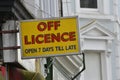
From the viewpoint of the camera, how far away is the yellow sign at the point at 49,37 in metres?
15.9

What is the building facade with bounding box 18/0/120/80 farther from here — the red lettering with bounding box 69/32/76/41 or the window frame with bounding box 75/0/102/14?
the red lettering with bounding box 69/32/76/41

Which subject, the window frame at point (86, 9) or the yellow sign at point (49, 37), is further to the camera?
the window frame at point (86, 9)

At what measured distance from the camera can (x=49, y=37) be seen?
52.9 ft

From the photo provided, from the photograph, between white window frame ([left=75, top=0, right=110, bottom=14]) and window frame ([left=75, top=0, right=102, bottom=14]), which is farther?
white window frame ([left=75, top=0, right=110, bottom=14])

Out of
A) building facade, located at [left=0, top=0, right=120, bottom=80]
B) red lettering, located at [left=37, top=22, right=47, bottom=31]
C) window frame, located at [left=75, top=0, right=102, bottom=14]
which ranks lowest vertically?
building facade, located at [left=0, top=0, right=120, bottom=80]

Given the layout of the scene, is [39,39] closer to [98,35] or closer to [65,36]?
[65,36]

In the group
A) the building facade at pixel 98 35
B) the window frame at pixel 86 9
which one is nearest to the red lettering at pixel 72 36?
the building facade at pixel 98 35

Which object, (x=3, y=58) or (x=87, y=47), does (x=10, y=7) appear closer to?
(x=3, y=58)

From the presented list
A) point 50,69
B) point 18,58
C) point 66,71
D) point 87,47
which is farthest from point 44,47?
point 87,47

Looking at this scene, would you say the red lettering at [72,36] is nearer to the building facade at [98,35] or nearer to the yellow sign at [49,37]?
the yellow sign at [49,37]

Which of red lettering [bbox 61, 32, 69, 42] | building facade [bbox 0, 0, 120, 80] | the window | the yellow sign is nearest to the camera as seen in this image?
the yellow sign

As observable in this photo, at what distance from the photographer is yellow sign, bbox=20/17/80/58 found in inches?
628

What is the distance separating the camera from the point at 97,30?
3303cm

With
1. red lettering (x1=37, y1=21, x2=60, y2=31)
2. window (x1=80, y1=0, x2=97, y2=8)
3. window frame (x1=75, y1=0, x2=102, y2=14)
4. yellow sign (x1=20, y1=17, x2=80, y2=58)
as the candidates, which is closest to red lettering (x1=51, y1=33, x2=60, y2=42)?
yellow sign (x1=20, y1=17, x2=80, y2=58)
